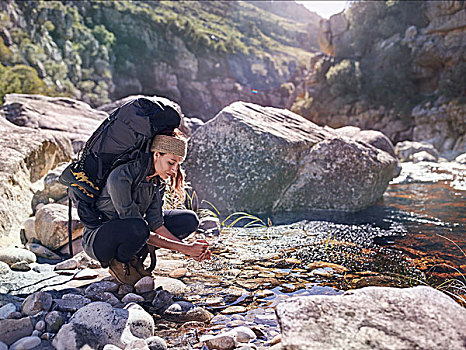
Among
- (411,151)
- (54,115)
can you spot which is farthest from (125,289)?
(411,151)

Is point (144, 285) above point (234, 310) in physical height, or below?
below

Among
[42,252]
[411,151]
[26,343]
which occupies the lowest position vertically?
[411,151]

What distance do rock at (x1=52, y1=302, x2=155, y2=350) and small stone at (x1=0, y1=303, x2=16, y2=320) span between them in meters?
0.47

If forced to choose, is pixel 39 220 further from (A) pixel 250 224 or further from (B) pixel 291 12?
(B) pixel 291 12

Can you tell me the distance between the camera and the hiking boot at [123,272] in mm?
2502

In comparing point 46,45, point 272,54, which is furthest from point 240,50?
point 46,45

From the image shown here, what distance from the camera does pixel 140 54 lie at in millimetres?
45219

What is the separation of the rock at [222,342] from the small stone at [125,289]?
83 centimetres

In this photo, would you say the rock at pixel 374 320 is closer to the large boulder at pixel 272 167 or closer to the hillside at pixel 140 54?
the large boulder at pixel 272 167

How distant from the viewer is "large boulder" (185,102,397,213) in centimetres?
505

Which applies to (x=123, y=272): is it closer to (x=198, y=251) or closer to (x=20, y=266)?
(x=198, y=251)

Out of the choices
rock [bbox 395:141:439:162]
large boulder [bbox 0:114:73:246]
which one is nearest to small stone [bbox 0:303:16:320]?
large boulder [bbox 0:114:73:246]

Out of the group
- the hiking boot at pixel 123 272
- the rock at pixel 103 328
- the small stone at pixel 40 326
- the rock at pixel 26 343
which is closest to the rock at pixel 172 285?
the hiking boot at pixel 123 272

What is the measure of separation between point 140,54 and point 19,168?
4502cm
